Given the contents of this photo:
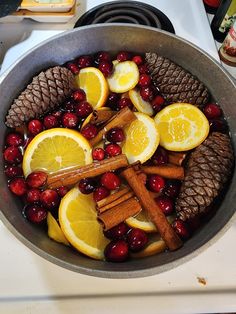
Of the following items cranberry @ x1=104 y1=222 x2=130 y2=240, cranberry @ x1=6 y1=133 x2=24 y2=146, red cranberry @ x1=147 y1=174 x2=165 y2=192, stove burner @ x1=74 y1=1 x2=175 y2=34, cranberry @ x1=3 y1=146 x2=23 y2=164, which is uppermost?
stove burner @ x1=74 y1=1 x2=175 y2=34

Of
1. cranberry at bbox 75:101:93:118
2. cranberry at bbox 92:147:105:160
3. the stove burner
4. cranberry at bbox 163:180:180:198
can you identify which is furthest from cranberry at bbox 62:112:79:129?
the stove burner

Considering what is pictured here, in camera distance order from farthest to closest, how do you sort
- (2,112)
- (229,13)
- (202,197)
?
(229,13) < (2,112) < (202,197)

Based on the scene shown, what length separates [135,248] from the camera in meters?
0.86

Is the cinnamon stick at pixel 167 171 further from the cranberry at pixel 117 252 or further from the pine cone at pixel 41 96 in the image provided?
the pine cone at pixel 41 96

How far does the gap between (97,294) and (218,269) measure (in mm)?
336

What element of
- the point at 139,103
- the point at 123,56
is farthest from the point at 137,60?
the point at 139,103

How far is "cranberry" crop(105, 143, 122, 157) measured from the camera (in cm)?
96

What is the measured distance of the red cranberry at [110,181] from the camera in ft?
3.01

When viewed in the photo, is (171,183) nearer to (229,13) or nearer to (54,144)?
(54,144)

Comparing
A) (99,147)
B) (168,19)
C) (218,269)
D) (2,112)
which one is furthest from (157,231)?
(168,19)

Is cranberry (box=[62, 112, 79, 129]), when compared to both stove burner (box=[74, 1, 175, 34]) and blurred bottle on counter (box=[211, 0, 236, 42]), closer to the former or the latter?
stove burner (box=[74, 1, 175, 34])

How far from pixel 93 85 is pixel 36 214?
458 millimetres

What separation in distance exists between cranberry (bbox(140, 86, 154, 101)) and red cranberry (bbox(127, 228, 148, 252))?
428mm

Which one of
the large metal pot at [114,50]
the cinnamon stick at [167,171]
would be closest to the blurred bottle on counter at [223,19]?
the large metal pot at [114,50]
